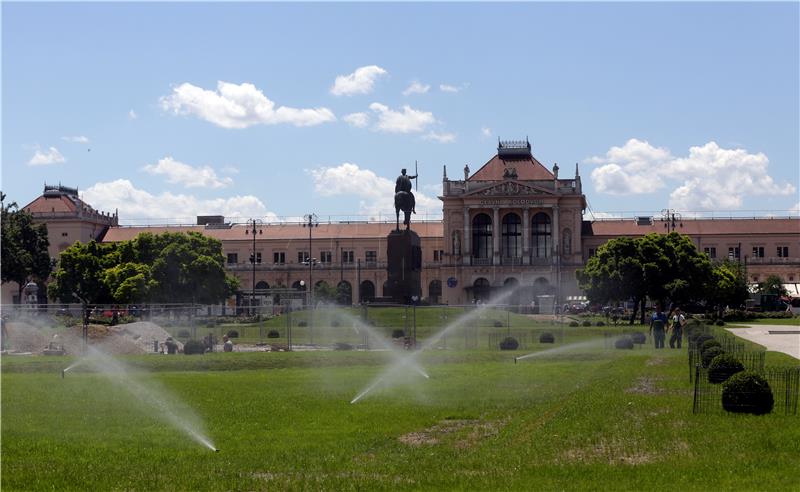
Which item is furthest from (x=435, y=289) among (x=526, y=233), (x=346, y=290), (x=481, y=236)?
(x=526, y=233)

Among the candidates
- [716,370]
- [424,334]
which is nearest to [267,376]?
[716,370]

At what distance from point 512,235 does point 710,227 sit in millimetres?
26318

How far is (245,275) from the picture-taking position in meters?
140

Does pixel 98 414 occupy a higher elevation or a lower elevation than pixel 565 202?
lower

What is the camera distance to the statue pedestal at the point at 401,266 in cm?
7100

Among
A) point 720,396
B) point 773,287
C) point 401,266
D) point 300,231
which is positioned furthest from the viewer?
point 300,231

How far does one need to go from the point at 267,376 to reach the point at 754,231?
11254 centimetres

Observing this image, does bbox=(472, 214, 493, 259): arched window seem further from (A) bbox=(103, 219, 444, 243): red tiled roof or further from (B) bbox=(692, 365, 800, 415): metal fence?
(B) bbox=(692, 365, 800, 415): metal fence

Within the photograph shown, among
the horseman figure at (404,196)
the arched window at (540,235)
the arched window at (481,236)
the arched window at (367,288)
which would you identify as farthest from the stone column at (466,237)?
the horseman figure at (404,196)

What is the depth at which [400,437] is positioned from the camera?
1941 cm

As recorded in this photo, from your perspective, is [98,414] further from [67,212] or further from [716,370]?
[67,212]

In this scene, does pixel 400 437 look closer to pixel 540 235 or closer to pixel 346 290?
pixel 540 235

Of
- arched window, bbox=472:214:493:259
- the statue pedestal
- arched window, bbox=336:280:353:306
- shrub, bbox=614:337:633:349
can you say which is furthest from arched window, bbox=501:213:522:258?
shrub, bbox=614:337:633:349

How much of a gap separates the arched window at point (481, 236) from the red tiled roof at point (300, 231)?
7.82 meters
